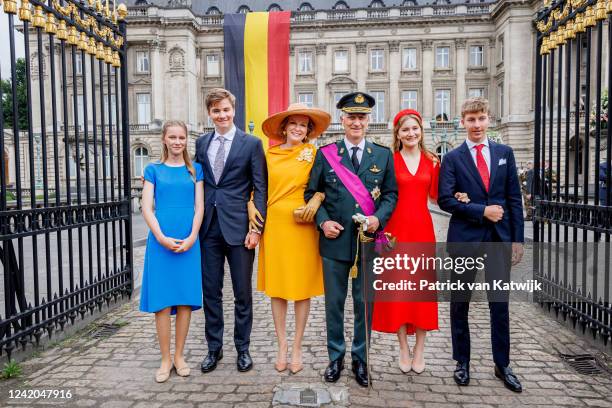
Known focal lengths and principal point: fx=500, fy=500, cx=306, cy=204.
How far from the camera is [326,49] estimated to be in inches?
1843

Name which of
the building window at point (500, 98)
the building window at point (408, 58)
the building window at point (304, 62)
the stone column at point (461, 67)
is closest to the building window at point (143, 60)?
the building window at point (304, 62)

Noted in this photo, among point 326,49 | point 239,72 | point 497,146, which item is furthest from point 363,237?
point 326,49

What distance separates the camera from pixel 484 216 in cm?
379

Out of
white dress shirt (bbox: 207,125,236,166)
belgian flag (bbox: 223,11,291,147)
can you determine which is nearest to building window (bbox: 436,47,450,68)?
belgian flag (bbox: 223,11,291,147)

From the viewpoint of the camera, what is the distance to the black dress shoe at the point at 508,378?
376 centimetres

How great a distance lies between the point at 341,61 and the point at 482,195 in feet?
148

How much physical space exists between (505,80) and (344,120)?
41880 mm

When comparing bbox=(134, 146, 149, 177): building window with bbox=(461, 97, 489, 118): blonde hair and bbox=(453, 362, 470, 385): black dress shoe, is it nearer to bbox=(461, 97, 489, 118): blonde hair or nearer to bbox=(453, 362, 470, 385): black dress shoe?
bbox=(461, 97, 489, 118): blonde hair

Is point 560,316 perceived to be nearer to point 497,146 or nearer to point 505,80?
point 497,146

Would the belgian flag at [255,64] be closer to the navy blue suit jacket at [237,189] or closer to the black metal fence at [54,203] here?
the black metal fence at [54,203]

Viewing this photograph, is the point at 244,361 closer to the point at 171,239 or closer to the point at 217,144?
the point at 171,239

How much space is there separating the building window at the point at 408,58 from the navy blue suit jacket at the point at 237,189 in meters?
44.8

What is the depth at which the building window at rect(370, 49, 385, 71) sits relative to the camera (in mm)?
46625

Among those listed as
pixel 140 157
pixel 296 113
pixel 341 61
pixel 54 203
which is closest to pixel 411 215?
pixel 296 113
